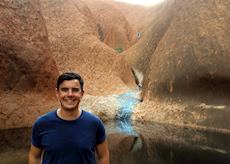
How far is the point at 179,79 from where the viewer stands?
57.7ft

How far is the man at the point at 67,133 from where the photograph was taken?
129 inches


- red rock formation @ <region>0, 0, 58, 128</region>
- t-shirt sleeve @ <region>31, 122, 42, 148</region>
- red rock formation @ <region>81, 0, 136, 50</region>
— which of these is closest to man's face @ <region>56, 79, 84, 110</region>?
t-shirt sleeve @ <region>31, 122, 42, 148</region>

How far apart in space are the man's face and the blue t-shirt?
0.40 ft

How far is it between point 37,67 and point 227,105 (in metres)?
7.13

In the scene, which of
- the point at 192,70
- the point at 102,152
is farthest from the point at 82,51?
the point at 102,152

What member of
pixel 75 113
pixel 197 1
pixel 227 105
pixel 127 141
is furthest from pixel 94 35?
pixel 75 113

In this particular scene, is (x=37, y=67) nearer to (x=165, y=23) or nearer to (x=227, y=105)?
(x=227, y=105)

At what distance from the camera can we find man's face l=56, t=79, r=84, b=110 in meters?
3.39

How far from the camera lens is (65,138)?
129 inches

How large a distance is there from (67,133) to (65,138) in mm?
41

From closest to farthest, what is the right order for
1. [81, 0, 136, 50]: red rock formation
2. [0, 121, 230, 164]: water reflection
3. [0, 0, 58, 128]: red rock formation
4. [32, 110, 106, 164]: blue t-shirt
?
[32, 110, 106, 164]: blue t-shirt < [0, 121, 230, 164]: water reflection < [0, 0, 58, 128]: red rock formation < [81, 0, 136, 50]: red rock formation

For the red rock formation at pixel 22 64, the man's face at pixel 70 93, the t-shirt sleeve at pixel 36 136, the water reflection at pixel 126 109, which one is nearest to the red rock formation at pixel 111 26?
the water reflection at pixel 126 109

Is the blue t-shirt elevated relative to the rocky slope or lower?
lower

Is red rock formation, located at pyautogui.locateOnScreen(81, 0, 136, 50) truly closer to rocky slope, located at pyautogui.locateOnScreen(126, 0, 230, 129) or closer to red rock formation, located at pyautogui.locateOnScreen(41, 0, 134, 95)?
red rock formation, located at pyautogui.locateOnScreen(41, 0, 134, 95)
